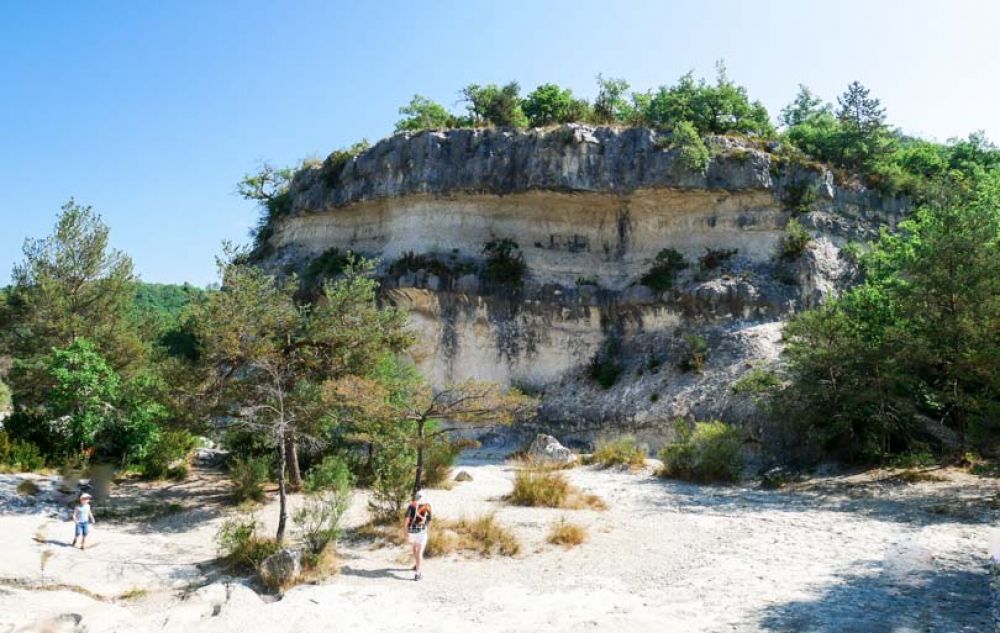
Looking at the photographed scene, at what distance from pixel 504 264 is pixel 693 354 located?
972 centimetres

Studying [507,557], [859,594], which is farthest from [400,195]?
[859,594]

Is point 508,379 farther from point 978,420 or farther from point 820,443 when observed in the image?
point 978,420

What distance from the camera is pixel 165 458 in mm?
19656

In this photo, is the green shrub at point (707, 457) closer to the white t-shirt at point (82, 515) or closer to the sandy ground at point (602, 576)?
the sandy ground at point (602, 576)

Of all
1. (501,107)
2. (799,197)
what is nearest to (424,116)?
(501,107)

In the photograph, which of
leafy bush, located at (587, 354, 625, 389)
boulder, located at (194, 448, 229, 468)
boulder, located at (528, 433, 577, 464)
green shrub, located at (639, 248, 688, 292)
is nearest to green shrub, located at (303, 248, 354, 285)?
boulder, located at (194, 448, 229, 468)

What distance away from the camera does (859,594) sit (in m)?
8.62

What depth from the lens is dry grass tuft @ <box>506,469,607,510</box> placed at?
15.4 m

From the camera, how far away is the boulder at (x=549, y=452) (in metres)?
24.0

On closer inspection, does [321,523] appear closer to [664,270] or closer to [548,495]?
[548,495]

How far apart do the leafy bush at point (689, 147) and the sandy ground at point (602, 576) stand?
59.8ft

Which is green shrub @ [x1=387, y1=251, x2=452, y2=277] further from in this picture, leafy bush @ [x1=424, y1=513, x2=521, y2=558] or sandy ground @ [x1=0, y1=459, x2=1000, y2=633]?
leafy bush @ [x1=424, y1=513, x2=521, y2=558]

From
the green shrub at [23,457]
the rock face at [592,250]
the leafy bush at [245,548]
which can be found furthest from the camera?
the rock face at [592,250]

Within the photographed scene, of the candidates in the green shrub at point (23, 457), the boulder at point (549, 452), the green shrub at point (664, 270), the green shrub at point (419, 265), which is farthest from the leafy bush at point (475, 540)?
the green shrub at point (664, 270)
